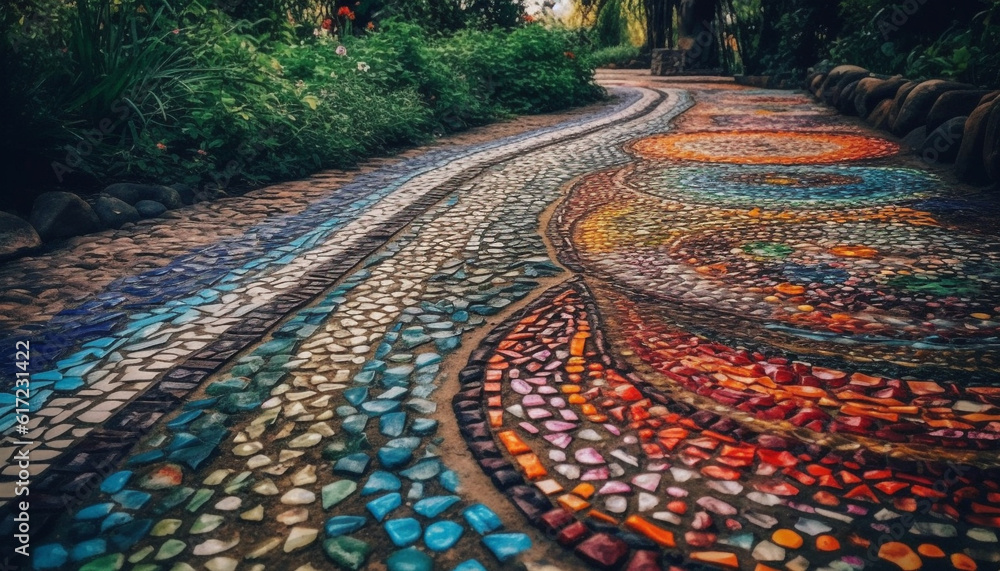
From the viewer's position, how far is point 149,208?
466 centimetres

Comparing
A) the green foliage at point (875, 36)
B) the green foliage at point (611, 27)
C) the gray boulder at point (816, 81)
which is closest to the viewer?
the green foliage at point (875, 36)

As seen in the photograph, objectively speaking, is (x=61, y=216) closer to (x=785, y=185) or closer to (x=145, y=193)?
A: (x=145, y=193)

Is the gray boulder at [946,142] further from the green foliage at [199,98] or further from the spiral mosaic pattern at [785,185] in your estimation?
the green foliage at [199,98]

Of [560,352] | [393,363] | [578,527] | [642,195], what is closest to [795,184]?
[642,195]

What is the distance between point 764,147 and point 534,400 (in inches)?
223

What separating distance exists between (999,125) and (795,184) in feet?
4.28

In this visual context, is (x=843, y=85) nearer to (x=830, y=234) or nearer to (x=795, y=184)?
(x=795, y=184)

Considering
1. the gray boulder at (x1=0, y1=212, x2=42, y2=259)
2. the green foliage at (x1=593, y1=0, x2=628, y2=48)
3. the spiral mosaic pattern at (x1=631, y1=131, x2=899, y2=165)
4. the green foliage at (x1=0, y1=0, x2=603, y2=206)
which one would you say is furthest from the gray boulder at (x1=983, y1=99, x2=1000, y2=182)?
the green foliage at (x1=593, y1=0, x2=628, y2=48)

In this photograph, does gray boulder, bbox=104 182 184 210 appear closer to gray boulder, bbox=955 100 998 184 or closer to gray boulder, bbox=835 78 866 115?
gray boulder, bbox=955 100 998 184

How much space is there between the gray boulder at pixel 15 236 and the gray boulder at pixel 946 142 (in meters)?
6.58

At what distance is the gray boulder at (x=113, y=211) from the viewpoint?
439 cm

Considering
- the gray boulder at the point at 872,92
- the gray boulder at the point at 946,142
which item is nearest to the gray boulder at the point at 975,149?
the gray boulder at the point at 946,142

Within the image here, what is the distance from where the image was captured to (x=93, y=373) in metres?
2.49

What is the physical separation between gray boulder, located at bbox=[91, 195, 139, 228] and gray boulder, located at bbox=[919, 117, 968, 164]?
6200 mm
